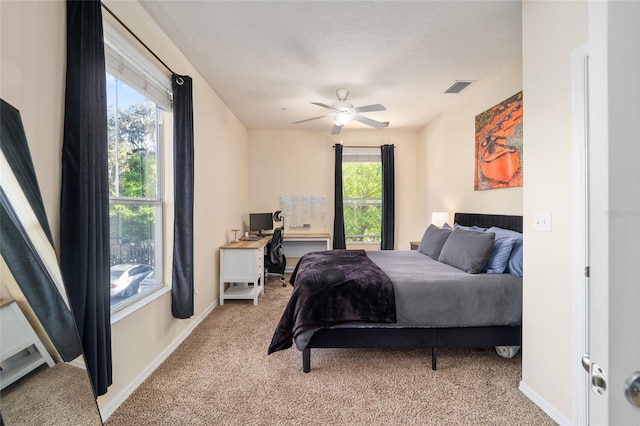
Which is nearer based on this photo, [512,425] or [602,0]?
[602,0]

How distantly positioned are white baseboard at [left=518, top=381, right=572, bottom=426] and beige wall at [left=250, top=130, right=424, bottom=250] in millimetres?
3667

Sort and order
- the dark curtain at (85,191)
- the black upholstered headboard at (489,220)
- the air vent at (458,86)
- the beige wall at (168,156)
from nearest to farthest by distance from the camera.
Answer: the beige wall at (168,156) → the dark curtain at (85,191) → the black upholstered headboard at (489,220) → the air vent at (458,86)

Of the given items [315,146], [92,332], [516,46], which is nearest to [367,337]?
[92,332]

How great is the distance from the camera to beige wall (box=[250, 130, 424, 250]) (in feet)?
18.0

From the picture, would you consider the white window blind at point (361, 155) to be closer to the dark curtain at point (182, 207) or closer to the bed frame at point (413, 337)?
the dark curtain at point (182, 207)

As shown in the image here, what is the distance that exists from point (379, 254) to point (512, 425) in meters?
2.07

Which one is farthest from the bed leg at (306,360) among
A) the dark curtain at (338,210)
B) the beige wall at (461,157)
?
the dark curtain at (338,210)

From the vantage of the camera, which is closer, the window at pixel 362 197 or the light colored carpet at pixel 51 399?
the light colored carpet at pixel 51 399

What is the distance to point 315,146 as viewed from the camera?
548 cm

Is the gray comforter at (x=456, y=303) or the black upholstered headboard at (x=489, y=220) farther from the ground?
the black upholstered headboard at (x=489, y=220)

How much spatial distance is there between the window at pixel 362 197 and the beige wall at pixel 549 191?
143 inches

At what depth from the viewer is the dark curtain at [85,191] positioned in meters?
1.40
